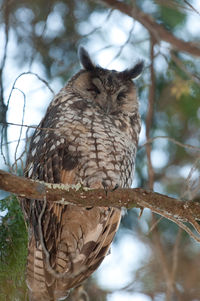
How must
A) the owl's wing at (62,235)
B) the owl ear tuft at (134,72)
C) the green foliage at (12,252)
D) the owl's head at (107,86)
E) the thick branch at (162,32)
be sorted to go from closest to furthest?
the green foliage at (12,252), the owl's wing at (62,235), the owl's head at (107,86), the thick branch at (162,32), the owl ear tuft at (134,72)

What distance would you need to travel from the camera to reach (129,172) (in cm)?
340

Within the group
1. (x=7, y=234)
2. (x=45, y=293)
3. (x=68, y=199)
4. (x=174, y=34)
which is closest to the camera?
(x=68, y=199)

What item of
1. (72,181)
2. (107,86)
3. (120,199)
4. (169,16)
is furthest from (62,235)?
(169,16)

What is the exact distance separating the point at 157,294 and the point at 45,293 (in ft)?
3.80

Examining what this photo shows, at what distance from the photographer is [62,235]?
3227 millimetres

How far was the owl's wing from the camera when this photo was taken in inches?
120

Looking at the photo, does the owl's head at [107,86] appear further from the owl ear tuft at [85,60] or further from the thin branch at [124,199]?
the thin branch at [124,199]

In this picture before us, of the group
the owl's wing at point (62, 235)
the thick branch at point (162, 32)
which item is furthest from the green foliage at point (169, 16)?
the owl's wing at point (62, 235)

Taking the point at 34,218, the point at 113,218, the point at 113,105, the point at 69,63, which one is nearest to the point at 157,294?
the point at 113,218

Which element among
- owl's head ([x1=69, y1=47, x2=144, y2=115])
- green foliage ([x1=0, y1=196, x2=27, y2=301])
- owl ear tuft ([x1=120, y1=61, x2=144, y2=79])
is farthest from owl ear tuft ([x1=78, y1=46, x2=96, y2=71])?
green foliage ([x1=0, y1=196, x2=27, y2=301])

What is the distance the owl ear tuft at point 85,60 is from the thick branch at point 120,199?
182 centimetres

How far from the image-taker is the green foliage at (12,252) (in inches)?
102

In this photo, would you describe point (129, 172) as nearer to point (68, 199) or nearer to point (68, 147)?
point (68, 147)

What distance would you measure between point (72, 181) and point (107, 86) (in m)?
1.10
